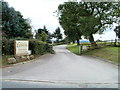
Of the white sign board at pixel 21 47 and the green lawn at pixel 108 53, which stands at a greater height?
the white sign board at pixel 21 47

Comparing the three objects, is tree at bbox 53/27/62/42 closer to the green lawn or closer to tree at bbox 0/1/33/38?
tree at bbox 0/1/33/38

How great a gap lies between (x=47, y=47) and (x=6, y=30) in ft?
18.9

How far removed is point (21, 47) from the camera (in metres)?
10.3

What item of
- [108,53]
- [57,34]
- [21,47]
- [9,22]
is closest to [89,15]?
[108,53]

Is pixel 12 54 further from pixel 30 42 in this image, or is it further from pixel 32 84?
pixel 32 84

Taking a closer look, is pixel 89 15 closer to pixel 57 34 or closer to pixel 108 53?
pixel 108 53

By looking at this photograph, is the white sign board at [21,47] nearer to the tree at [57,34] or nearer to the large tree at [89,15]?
the large tree at [89,15]

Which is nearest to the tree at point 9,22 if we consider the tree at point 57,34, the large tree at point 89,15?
the large tree at point 89,15

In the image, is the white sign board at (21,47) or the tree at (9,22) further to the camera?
the tree at (9,22)

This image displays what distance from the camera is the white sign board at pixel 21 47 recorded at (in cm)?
995

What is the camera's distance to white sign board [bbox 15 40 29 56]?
32.6 ft

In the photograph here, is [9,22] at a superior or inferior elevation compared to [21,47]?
superior

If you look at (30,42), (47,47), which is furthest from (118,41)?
(30,42)

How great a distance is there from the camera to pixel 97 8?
16.7m
